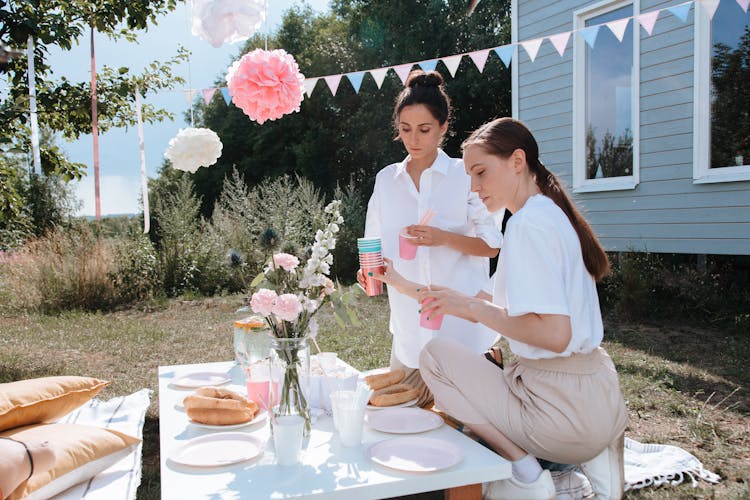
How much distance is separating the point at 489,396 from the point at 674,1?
5776 mm

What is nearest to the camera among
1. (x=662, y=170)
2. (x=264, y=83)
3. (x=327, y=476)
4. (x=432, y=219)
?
(x=327, y=476)

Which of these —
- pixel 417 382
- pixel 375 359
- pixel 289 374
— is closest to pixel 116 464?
pixel 289 374

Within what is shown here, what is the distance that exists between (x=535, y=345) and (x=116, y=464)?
1633mm

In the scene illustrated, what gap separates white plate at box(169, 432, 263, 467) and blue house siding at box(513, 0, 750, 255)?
16.0 feet

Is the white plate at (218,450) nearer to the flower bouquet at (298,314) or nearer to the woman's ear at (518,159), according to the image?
the flower bouquet at (298,314)

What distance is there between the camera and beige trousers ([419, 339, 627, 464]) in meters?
2.11

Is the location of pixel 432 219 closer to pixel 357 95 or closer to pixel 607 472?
pixel 607 472

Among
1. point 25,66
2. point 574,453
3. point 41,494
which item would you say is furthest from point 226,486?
point 25,66

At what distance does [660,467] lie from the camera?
2826 millimetres

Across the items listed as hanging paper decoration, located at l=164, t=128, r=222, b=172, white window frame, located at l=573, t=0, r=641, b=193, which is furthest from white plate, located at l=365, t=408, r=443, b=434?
white window frame, located at l=573, t=0, r=641, b=193

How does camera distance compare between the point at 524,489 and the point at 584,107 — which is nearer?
the point at 524,489

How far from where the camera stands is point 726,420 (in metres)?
3.53

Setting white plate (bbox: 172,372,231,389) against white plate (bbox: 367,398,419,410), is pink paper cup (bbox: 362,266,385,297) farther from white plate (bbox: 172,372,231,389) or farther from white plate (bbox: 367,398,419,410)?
white plate (bbox: 172,372,231,389)

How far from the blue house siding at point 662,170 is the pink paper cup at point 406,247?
12.5ft
